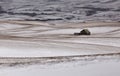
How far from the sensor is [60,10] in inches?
61.6

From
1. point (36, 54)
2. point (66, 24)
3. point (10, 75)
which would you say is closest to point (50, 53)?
point (36, 54)

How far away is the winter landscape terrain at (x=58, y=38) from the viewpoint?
2.52ft

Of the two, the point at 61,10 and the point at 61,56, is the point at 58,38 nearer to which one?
the point at 61,56

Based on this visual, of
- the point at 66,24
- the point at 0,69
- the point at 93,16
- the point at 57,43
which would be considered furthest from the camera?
the point at 93,16

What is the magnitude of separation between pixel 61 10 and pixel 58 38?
550 millimetres

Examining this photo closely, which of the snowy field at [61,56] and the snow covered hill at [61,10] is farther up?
the snow covered hill at [61,10]

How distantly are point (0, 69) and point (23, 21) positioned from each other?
0.72 metres

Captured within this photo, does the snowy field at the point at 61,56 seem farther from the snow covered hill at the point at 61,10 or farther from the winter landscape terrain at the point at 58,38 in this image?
the snow covered hill at the point at 61,10

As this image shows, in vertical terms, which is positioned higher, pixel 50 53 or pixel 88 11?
pixel 88 11

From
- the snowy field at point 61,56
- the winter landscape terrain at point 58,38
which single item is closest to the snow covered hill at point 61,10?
the winter landscape terrain at point 58,38

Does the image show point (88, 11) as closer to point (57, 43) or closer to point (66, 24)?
point (66, 24)

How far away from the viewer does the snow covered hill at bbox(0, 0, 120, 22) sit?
1500 mm

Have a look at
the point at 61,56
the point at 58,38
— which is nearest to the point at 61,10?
the point at 58,38

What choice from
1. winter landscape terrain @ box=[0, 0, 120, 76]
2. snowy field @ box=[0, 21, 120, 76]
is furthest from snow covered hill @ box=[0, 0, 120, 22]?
snowy field @ box=[0, 21, 120, 76]
